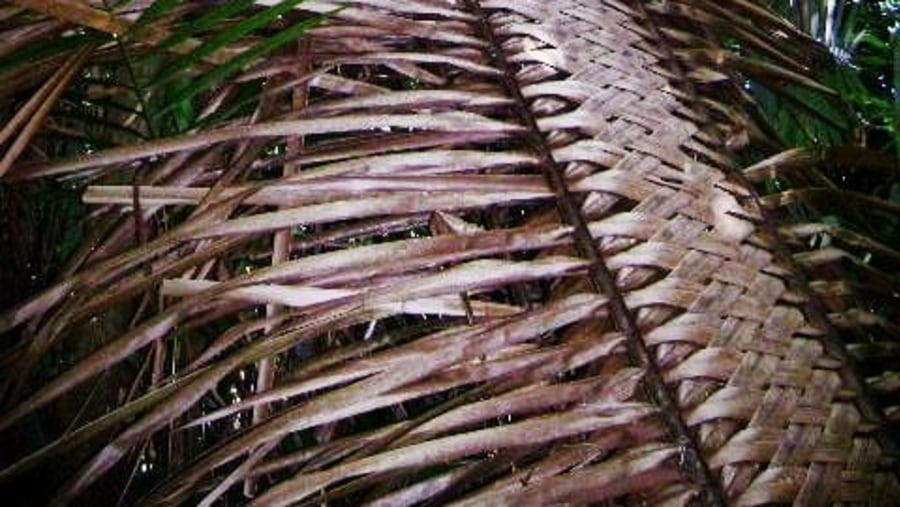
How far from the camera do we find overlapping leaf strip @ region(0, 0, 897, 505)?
0.43 meters

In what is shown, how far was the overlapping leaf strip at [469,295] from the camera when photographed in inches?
16.9

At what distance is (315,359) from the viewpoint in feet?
1.50

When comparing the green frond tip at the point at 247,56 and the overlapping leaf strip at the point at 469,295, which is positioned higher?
the green frond tip at the point at 247,56

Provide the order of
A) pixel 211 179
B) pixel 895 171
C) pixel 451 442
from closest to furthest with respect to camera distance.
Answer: pixel 451 442 → pixel 211 179 → pixel 895 171

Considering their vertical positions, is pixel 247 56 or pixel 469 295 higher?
pixel 247 56

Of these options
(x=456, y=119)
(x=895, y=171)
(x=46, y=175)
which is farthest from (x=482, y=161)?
(x=895, y=171)

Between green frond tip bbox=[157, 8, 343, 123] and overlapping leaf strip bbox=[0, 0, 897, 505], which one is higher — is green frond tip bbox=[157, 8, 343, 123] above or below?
above

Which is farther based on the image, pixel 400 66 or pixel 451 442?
pixel 400 66

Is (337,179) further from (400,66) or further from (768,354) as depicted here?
(768,354)

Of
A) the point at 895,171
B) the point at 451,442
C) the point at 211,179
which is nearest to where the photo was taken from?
the point at 451,442

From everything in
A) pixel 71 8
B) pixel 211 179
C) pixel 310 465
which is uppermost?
pixel 71 8

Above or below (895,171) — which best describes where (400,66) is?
above

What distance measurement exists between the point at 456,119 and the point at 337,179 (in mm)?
95

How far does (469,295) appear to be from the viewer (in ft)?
1.62
